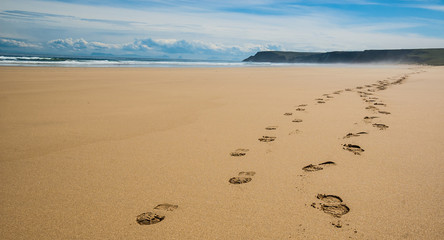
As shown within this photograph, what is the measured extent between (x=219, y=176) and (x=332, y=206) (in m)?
0.82

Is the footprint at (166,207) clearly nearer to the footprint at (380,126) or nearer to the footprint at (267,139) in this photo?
the footprint at (267,139)

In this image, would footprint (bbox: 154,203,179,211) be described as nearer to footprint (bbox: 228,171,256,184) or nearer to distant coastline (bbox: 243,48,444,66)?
footprint (bbox: 228,171,256,184)

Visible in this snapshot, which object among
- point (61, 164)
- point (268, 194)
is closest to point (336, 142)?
point (268, 194)

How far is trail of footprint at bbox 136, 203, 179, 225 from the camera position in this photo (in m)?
1.52

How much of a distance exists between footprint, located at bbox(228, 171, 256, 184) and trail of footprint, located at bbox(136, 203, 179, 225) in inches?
20.0

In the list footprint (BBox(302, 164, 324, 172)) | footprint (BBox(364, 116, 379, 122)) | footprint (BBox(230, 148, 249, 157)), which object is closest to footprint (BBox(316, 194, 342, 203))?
footprint (BBox(302, 164, 324, 172))

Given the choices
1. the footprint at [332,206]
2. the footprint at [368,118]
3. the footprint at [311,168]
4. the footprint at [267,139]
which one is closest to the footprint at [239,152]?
the footprint at [267,139]

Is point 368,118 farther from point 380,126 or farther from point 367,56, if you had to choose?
point 367,56

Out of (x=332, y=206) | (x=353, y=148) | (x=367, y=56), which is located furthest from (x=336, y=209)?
(x=367, y=56)

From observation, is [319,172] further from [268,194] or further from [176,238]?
[176,238]

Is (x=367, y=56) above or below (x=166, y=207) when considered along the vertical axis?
above

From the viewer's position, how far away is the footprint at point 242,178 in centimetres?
199

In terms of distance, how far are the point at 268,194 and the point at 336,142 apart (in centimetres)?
138

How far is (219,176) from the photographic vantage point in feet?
6.77
